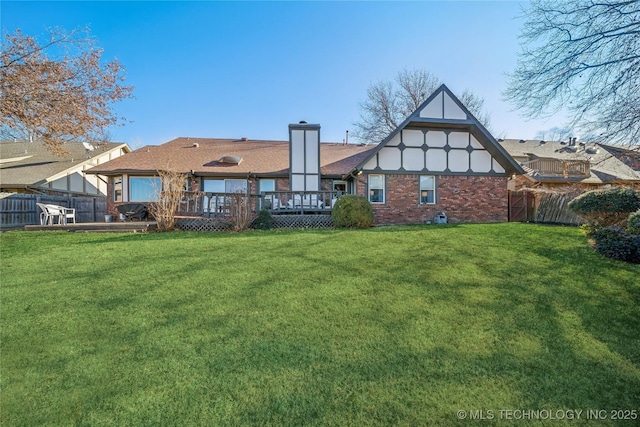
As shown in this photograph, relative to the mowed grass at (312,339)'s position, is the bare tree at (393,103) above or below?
above

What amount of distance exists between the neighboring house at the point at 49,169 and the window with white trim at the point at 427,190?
16.5 meters

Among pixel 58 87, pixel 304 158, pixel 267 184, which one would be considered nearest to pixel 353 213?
pixel 304 158

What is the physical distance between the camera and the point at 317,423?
2570 mm

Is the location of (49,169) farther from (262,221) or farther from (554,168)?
(554,168)

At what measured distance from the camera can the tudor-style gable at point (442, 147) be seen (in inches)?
580

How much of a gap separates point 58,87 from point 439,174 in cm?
1499

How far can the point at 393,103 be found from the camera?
29703 millimetres

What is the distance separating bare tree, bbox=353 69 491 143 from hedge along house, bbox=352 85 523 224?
14.1m

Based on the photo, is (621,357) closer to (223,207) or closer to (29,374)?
(29,374)

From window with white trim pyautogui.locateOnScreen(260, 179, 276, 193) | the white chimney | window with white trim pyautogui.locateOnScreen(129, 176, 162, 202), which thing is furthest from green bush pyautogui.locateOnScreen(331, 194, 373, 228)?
window with white trim pyautogui.locateOnScreen(129, 176, 162, 202)

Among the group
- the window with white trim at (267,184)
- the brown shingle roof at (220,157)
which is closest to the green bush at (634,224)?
the brown shingle roof at (220,157)

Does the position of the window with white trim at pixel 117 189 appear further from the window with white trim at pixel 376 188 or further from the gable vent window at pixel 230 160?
the window with white trim at pixel 376 188

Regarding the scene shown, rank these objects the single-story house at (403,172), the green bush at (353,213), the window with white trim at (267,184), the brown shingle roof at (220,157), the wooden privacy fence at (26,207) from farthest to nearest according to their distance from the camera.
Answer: the window with white trim at (267,184), the brown shingle roof at (220,157), the single-story house at (403,172), the wooden privacy fence at (26,207), the green bush at (353,213)

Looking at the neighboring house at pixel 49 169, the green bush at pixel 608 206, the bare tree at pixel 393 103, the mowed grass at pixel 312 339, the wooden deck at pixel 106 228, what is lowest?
the mowed grass at pixel 312 339
